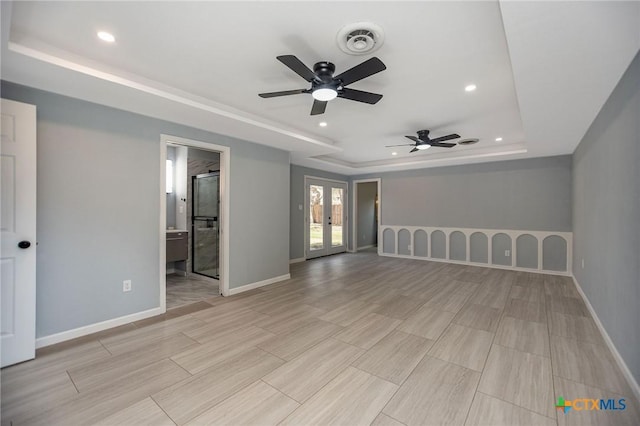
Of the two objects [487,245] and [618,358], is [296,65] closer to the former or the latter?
[618,358]

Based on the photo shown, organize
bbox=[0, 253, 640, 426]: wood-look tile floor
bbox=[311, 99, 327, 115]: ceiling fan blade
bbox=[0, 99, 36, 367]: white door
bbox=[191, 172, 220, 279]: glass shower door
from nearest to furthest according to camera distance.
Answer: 1. bbox=[0, 253, 640, 426]: wood-look tile floor
2. bbox=[0, 99, 36, 367]: white door
3. bbox=[311, 99, 327, 115]: ceiling fan blade
4. bbox=[191, 172, 220, 279]: glass shower door

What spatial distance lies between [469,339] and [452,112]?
2.80m

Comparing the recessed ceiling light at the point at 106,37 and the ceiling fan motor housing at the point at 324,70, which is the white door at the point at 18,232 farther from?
the ceiling fan motor housing at the point at 324,70

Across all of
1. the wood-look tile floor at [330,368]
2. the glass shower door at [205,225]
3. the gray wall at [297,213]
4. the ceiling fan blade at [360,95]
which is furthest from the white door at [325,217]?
the ceiling fan blade at [360,95]

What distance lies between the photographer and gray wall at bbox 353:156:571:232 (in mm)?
5418

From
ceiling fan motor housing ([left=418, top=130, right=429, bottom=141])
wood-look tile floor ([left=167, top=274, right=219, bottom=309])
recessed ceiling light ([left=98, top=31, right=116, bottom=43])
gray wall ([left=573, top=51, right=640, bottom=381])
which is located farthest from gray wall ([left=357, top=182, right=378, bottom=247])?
recessed ceiling light ([left=98, top=31, right=116, bottom=43])

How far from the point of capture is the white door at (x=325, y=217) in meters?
7.25

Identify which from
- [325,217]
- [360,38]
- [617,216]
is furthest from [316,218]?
[617,216]

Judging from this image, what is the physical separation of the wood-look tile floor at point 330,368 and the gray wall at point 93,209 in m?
0.36

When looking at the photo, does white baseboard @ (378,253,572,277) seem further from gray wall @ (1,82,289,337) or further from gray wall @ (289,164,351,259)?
gray wall @ (1,82,289,337)

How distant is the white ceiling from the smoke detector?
0.05 metres

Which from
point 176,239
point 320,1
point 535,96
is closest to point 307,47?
point 320,1


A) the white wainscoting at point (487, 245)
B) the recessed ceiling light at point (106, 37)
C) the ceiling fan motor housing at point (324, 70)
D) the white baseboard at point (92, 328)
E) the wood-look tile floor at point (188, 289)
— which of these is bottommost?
the wood-look tile floor at point (188, 289)

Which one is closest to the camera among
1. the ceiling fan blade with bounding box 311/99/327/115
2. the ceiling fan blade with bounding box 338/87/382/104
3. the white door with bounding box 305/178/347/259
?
the ceiling fan blade with bounding box 338/87/382/104
